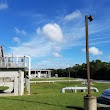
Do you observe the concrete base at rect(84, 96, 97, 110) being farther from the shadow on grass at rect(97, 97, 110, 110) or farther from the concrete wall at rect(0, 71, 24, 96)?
the concrete wall at rect(0, 71, 24, 96)

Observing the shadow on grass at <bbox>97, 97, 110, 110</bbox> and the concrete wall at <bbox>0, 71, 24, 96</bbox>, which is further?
the concrete wall at <bbox>0, 71, 24, 96</bbox>

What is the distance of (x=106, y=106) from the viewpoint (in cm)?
1409

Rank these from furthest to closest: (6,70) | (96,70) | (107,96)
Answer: (96,70)
(6,70)
(107,96)

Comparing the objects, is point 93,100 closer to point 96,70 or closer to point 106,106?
point 106,106

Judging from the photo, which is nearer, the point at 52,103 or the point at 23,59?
the point at 52,103

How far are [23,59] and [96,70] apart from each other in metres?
91.6

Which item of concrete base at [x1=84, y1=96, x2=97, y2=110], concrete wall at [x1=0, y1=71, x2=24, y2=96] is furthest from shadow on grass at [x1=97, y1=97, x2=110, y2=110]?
concrete wall at [x1=0, y1=71, x2=24, y2=96]

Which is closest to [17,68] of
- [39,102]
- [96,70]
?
[39,102]

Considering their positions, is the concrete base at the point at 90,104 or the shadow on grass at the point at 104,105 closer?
the concrete base at the point at 90,104

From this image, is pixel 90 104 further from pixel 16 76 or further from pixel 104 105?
pixel 16 76

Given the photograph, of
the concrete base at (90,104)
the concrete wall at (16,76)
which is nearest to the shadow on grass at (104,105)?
the concrete base at (90,104)

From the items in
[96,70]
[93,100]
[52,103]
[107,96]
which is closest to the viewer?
[93,100]

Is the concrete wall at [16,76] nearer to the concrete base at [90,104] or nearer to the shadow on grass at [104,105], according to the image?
the shadow on grass at [104,105]

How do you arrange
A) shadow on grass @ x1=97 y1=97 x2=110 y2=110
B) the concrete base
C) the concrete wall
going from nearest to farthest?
the concrete base < shadow on grass @ x1=97 y1=97 x2=110 y2=110 < the concrete wall
